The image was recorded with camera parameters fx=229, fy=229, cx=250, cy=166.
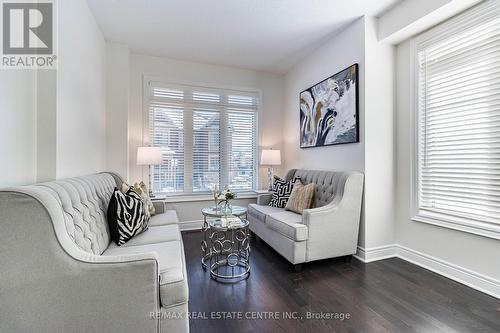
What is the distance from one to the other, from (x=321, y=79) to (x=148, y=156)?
8.89 ft

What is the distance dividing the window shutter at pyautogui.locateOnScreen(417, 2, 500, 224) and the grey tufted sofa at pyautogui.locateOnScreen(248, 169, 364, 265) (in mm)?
738

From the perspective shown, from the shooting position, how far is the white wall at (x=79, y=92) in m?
1.86

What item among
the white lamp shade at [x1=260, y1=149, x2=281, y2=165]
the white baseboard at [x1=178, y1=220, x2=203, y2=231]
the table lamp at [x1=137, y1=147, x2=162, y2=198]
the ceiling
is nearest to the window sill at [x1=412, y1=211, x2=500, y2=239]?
the white lamp shade at [x1=260, y1=149, x2=281, y2=165]

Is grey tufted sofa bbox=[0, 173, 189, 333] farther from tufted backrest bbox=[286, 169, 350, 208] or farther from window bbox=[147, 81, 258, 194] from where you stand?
window bbox=[147, 81, 258, 194]

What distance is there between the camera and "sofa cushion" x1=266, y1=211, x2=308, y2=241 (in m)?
2.29

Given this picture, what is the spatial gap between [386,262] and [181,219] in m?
2.92

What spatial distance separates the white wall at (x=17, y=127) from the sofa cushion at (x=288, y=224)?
2.14 m

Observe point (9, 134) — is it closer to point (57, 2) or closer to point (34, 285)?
point (34, 285)

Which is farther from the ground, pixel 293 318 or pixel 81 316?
pixel 81 316

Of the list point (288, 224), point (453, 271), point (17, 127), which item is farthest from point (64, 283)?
point (453, 271)

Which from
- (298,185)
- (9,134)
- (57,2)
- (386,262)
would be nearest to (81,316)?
(9,134)

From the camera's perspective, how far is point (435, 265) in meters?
2.30

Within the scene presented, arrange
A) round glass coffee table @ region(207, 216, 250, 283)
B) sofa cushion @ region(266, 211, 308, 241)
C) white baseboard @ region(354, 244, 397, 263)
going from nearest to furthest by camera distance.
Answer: round glass coffee table @ region(207, 216, 250, 283), sofa cushion @ region(266, 211, 308, 241), white baseboard @ region(354, 244, 397, 263)

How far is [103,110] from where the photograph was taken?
10.3ft
